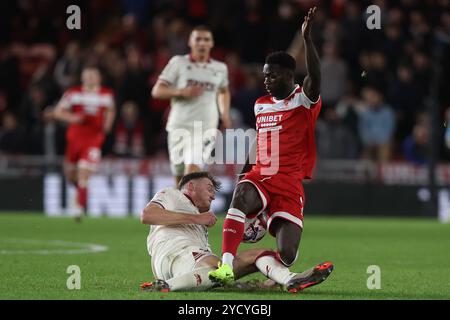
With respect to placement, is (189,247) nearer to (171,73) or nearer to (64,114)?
(171,73)

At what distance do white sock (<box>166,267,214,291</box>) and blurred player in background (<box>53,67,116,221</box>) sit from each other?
10.3 metres

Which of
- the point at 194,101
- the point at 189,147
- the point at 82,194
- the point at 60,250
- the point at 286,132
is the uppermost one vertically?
the point at 194,101

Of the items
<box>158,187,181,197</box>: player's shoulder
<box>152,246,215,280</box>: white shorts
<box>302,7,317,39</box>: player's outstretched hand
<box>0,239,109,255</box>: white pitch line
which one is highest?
<box>302,7,317,39</box>: player's outstretched hand

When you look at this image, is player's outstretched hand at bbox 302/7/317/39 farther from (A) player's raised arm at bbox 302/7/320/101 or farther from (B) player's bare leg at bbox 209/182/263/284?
(B) player's bare leg at bbox 209/182/263/284

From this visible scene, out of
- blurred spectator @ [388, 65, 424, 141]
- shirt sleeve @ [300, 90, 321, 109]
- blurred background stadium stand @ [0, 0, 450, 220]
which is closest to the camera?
shirt sleeve @ [300, 90, 321, 109]

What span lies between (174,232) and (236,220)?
50 centimetres

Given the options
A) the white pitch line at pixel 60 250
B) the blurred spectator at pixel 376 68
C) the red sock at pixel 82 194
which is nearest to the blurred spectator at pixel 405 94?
the blurred spectator at pixel 376 68

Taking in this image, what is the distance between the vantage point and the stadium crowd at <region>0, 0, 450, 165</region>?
2100cm

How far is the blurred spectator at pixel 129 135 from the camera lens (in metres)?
21.0

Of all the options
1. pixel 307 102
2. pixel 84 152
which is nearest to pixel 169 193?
pixel 307 102

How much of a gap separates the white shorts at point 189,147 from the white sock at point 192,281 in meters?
5.47

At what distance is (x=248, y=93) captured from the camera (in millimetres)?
21000

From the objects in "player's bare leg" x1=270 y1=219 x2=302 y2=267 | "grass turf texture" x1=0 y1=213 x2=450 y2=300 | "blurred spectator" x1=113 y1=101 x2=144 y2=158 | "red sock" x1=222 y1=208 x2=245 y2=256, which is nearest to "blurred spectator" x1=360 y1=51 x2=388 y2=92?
"grass turf texture" x1=0 y1=213 x2=450 y2=300
